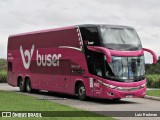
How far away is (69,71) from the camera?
25.1 metres

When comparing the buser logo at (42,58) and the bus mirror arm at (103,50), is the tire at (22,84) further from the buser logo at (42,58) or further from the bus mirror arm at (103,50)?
the bus mirror arm at (103,50)

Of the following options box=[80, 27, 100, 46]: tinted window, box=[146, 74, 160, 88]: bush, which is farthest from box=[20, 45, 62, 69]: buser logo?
box=[146, 74, 160, 88]: bush

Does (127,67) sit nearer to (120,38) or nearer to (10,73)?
(120,38)

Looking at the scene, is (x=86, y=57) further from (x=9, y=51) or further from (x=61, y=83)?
(x=9, y=51)

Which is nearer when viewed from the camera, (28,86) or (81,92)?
(81,92)

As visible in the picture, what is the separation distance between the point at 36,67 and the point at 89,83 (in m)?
6.86

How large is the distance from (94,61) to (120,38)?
64.4 inches

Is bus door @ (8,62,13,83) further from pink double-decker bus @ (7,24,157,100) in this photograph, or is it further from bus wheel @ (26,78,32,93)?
pink double-decker bus @ (7,24,157,100)

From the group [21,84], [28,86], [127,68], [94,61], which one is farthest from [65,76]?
[21,84]

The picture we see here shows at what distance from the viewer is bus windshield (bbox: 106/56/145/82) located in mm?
22172

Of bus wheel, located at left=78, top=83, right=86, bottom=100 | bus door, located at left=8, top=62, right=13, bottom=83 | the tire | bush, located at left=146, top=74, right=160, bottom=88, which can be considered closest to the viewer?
bus wheel, located at left=78, top=83, right=86, bottom=100

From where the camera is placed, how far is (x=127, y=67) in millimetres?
22453

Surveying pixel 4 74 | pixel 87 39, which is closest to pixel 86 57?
pixel 87 39

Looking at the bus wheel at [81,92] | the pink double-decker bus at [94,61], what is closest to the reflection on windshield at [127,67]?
the pink double-decker bus at [94,61]
